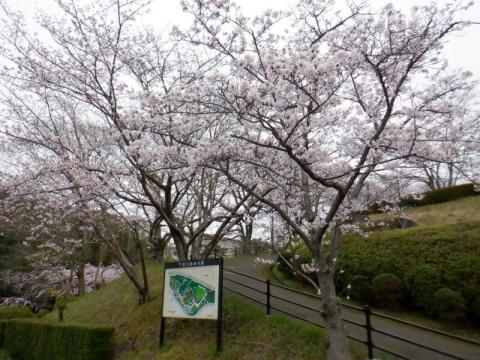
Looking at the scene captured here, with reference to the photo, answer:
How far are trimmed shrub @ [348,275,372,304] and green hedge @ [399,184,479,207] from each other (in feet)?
24.0

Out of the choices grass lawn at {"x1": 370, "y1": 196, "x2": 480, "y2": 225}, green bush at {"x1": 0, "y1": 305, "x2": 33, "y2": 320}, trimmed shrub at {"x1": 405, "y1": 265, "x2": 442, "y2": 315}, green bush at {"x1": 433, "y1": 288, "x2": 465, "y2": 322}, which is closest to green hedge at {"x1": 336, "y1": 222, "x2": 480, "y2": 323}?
trimmed shrub at {"x1": 405, "y1": 265, "x2": 442, "y2": 315}

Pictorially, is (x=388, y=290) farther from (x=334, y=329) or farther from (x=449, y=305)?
(x=334, y=329)

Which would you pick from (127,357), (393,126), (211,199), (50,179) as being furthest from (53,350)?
(393,126)

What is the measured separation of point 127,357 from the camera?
9.30 metres

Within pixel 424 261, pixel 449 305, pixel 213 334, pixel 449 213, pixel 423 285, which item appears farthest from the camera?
pixel 449 213

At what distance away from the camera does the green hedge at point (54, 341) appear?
9.38 metres

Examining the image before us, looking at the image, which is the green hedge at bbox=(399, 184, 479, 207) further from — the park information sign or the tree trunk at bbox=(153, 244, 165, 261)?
the park information sign

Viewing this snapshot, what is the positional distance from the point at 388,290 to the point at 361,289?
3.08 ft

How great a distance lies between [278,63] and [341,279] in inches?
338

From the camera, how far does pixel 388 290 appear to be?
10023mm

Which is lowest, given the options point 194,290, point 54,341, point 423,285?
point 54,341

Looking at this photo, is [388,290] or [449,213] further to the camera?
[449,213]

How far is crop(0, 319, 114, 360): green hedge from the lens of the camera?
9375 mm

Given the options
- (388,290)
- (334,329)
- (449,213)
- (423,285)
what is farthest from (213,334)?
(449,213)
